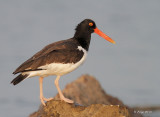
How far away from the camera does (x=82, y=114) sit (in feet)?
35.3

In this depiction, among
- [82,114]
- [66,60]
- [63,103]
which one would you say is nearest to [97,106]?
[82,114]

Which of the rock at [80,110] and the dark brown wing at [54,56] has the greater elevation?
the dark brown wing at [54,56]

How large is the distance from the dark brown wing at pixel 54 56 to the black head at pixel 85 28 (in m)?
1.16

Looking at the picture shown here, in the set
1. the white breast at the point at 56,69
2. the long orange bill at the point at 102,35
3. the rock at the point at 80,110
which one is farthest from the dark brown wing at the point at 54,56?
the long orange bill at the point at 102,35

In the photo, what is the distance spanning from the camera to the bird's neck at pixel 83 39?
44.4 feet

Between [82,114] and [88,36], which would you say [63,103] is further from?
[88,36]

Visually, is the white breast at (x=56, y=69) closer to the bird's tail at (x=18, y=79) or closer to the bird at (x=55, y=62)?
the bird at (x=55, y=62)

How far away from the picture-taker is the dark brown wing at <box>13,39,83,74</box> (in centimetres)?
1185

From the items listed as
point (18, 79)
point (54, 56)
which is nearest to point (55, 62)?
point (54, 56)

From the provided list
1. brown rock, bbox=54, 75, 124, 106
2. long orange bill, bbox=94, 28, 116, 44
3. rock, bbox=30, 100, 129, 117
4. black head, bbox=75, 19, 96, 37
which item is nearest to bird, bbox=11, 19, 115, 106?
rock, bbox=30, 100, 129, 117

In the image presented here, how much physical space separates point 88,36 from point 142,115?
12.9 feet

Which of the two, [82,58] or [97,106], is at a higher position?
[82,58]

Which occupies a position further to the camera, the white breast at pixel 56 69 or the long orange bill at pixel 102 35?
the long orange bill at pixel 102 35

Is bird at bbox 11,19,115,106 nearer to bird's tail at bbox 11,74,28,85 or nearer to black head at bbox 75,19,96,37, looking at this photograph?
bird's tail at bbox 11,74,28,85
